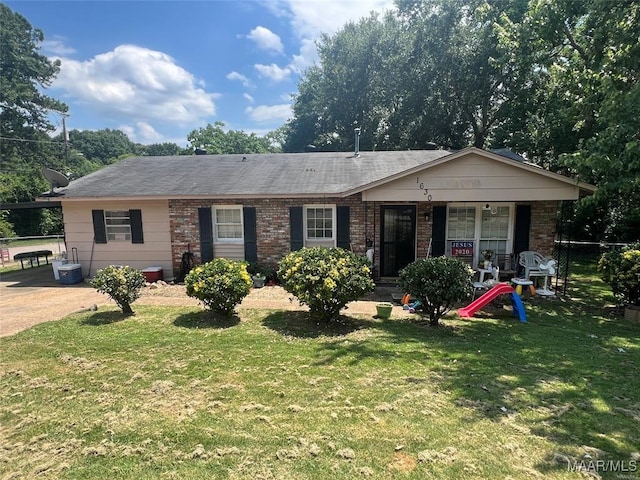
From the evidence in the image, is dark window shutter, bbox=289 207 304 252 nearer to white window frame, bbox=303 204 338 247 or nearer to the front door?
white window frame, bbox=303 204 338 247

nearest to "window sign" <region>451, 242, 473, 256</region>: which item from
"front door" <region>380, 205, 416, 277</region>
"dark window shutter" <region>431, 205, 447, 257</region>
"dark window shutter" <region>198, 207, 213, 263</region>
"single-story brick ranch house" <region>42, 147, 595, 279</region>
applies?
"single-story brick ranch house" <region>42, 147, 595, 279</region>

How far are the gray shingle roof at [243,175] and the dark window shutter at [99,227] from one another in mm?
724

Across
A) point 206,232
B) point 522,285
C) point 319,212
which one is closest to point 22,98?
point 206,232

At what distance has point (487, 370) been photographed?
4.74 metres

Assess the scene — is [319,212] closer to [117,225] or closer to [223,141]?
[117,225]

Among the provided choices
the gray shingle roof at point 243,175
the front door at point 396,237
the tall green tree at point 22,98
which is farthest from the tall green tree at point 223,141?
the front door at point 396,237

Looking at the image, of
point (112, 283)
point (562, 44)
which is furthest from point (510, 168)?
point (112, 283)

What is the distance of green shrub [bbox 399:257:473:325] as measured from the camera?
6.34m

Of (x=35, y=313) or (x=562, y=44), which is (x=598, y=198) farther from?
(x=35, y=313)

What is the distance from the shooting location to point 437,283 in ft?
20.8

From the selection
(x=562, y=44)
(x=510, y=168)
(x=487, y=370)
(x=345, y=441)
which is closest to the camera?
(x=345, y=441)

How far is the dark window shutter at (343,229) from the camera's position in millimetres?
10445

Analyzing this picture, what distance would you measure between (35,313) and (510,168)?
37.9ft

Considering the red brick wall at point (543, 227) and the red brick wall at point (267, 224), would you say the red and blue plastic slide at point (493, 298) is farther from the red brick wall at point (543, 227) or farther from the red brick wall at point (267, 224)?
the red brick wall at point (267, 224)
